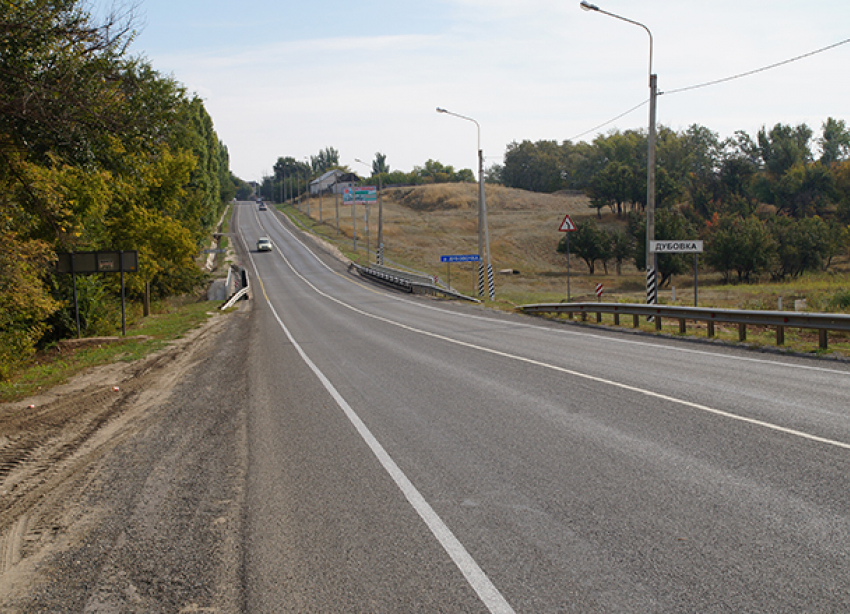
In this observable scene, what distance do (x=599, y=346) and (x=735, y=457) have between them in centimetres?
886

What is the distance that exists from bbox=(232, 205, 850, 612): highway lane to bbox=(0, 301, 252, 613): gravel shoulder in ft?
1.04

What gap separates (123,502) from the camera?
570cm

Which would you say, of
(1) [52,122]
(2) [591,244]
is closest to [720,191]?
(2) [591,244]

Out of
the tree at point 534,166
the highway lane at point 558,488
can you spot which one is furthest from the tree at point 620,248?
the tree at point 534,166

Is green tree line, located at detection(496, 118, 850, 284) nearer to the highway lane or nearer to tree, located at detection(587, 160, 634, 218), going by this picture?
tree, located at detection(587, 160, 634, 218)

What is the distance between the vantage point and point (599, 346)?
1484 cm

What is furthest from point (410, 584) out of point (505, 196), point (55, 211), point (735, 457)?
point (505, 196)

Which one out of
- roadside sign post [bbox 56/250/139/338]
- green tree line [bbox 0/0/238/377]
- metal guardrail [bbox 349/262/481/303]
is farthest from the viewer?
metal guardrail [bbox 349/262/481/303]

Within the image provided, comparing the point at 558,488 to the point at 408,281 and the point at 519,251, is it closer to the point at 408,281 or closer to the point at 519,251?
the point at 408,281

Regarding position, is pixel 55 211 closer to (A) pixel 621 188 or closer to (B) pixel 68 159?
(B) pixel 68 159

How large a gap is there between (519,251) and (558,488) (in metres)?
90.7

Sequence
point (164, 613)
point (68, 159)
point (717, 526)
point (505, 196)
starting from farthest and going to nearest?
1. point (505, 196)
2. point (68, 159)
3. point (717, 526)
4. point (164, 613)

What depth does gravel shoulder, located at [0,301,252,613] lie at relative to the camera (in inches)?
160

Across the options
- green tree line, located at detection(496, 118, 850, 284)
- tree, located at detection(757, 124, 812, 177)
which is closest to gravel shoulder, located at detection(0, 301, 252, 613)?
green tree line, located at detection(496, 118, 850, 284)
